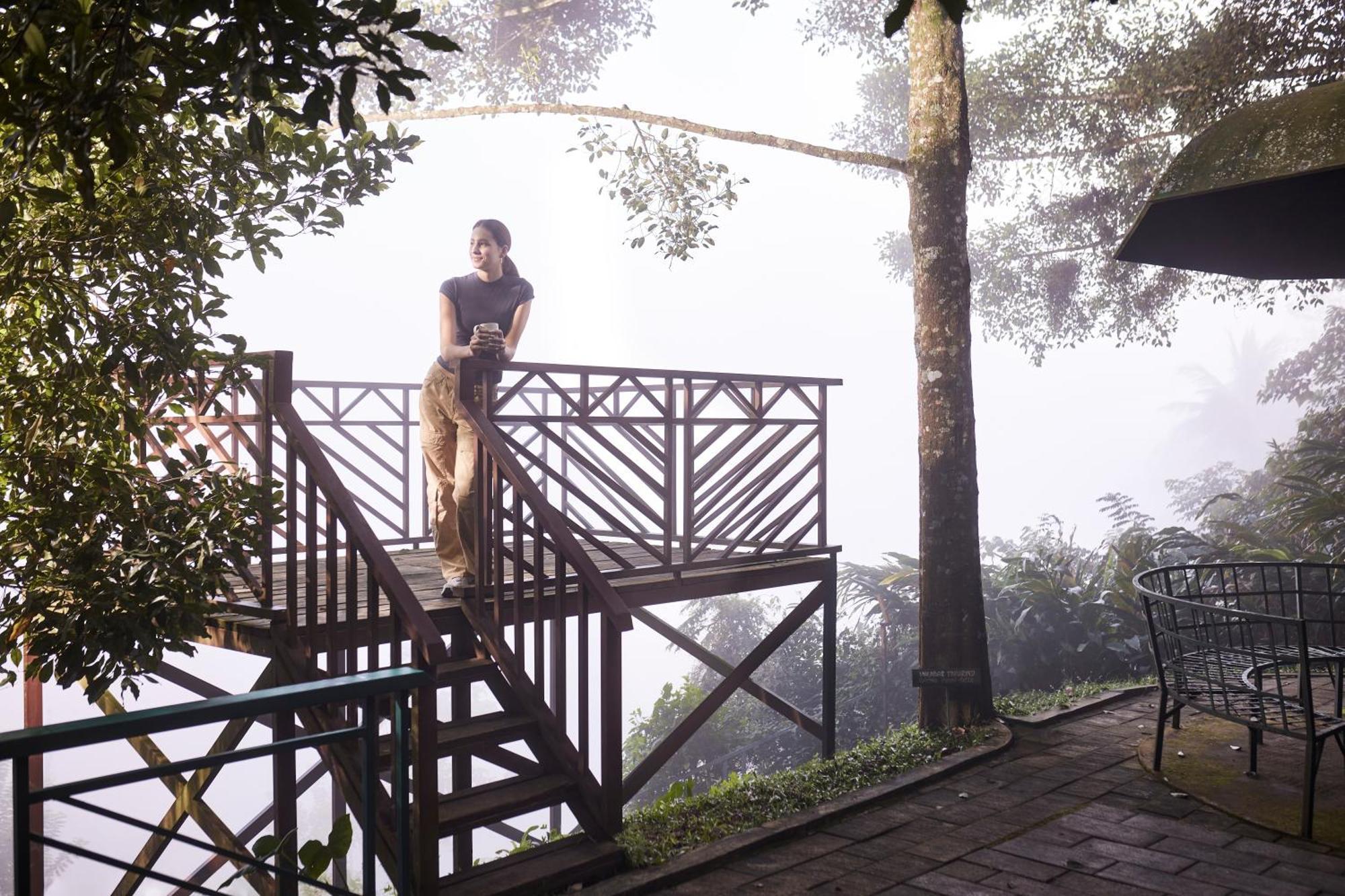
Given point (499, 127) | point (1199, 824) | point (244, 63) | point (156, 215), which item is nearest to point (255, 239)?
point (156, 215)

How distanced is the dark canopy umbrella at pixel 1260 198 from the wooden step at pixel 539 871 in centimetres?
301

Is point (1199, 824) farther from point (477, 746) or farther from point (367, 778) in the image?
point (367, 778)

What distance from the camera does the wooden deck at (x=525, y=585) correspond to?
4598 millimetres

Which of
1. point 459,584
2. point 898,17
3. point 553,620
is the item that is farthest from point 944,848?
point 898,17

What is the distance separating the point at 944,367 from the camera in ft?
20.2

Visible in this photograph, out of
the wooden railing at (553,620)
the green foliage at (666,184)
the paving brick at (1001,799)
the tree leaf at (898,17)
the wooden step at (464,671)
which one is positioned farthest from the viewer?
the green foliage at (666,184)

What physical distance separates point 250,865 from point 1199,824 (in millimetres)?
3454

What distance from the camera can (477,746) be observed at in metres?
4.54

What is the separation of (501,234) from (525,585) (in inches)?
68.0

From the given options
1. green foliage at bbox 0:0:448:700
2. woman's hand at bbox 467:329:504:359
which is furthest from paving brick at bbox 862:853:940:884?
woman's hand at bbox 467:329:504:359

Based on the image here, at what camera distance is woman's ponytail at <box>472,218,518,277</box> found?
520cm

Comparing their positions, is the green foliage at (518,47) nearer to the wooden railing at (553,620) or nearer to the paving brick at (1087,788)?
the wooden railing at (553,620)

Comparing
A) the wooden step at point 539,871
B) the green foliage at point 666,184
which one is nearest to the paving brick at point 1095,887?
the wooden step at point 539,871

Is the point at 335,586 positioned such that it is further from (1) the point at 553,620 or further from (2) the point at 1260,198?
(2) the point at 1260,198
